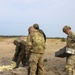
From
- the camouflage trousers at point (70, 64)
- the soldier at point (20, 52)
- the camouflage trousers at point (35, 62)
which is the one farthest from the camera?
the soldier at point (20, 52)

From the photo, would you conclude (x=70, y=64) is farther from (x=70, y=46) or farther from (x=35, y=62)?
(x=35, y=62)

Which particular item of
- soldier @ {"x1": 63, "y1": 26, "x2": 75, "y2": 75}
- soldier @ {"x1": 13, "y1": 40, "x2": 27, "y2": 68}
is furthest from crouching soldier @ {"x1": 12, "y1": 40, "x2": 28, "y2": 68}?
soldier @ {"x1": 63, "y1": 26, "x2": 75, "y2": 75}

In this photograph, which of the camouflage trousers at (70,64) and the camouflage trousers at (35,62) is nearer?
the camouflage trousers at (70,64)

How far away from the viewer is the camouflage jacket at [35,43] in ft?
43.8

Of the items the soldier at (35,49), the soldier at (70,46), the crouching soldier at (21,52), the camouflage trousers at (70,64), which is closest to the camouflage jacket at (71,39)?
the soldier at (70,46)

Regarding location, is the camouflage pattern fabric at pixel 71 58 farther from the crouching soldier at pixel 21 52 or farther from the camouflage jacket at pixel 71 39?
the crouching soldier at pixel 21 52

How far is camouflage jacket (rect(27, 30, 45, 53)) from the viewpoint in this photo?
526 inches

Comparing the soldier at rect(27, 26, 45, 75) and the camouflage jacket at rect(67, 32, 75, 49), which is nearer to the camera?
the camouflage jacket at rect(67, 32, 75, 49)

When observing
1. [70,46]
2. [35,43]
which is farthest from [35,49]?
[70,46]

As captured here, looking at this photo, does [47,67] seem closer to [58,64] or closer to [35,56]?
[58,64]

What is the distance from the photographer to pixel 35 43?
13422 millimetres

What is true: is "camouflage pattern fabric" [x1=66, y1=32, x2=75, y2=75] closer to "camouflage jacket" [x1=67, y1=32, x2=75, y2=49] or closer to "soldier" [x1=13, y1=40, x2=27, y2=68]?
"camouflage jacket" [x1=67, y1=32, x2=75, y2=49]

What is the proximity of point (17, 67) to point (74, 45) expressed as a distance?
447cm

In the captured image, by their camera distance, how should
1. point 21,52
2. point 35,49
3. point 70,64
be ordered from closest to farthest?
point 70,64, point 35,49, point 21,52
